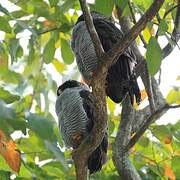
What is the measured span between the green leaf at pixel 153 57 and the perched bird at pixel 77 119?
464 millimetres

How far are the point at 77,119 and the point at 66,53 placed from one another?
58 centimetres

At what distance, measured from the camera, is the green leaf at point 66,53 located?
2.37m

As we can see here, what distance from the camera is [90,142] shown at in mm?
1530

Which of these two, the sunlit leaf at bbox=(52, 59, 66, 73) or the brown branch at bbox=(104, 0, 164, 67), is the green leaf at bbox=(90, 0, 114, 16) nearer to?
the brown branch at bbox=(104, 0, 164, 67)

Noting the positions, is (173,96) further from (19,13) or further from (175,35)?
(19,13)

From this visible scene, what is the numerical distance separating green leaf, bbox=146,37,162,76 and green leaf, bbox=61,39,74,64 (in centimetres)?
104

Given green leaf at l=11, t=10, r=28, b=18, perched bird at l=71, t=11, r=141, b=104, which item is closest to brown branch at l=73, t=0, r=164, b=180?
perched bird at l=71, t=11, r=141, b=104

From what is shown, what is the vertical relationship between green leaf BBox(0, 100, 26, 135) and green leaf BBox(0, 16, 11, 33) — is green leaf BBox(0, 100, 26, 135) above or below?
below

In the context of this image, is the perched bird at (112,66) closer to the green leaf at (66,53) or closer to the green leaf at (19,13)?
the green leaf at (66,53)

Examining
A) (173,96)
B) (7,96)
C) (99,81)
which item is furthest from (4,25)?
(173,96)

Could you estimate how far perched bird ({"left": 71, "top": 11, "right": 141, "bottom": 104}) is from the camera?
1717 millimetres

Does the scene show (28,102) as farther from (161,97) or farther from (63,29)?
(161,97)

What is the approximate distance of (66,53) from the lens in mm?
2383

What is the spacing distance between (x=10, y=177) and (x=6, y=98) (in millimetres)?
526
